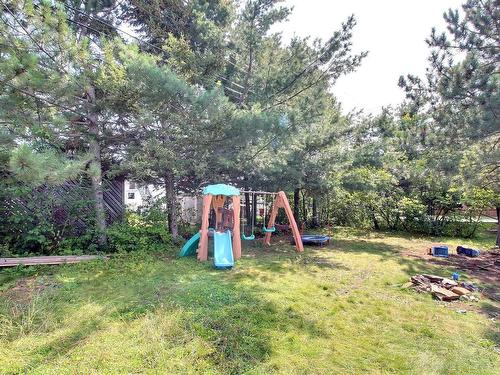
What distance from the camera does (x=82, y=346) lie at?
2600mm

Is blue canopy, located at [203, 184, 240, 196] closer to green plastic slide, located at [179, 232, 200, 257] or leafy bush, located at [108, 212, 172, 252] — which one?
green plastic slide, located at [179, 232, 200, 257]

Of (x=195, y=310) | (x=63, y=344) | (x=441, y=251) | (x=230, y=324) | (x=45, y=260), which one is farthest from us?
(x=441, y=251)

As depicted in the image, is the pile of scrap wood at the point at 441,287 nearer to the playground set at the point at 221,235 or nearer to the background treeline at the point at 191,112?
the playground set at the point at 221,235

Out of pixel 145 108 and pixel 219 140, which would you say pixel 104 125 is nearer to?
pixel 145 108

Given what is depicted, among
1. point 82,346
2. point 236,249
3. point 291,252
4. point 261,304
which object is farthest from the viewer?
point 291,252

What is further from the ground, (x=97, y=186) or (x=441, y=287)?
(x=97, y=186)

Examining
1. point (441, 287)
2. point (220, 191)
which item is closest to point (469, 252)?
point (441, 287)

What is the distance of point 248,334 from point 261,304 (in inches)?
30.6

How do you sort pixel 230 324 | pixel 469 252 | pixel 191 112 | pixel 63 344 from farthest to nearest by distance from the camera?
pixel 469 252, pixel 191 112, pixel 230 324, pixel 63 344

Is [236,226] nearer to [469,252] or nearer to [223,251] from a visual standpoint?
[223,251]

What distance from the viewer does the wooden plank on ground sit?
5.03 meters

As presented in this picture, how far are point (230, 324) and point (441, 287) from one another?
338cm

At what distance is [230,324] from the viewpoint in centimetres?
306

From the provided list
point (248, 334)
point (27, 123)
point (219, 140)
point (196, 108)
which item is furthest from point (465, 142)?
point (27, 123)
